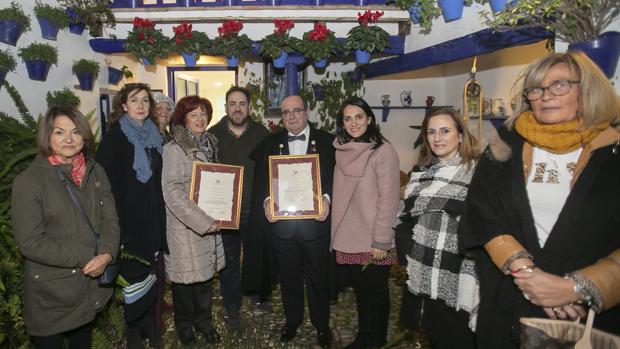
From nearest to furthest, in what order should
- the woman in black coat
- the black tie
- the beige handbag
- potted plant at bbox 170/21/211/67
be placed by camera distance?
the beige handbag < the woman in black coat < the black tie < potted plant at bbox 170/21/211/67

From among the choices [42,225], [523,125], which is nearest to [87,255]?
[42,225]

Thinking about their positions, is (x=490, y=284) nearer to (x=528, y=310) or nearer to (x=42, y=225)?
(x=528, y=310)

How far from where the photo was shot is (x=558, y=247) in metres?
1.54

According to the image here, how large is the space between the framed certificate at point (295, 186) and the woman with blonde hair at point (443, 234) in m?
0.80

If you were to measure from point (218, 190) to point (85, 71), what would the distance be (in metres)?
2.78

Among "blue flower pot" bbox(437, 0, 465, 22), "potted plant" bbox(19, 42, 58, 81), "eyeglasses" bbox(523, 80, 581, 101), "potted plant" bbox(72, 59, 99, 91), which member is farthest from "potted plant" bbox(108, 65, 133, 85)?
Answer: "eyeglasses" bbox(523, 80, 581, 101)

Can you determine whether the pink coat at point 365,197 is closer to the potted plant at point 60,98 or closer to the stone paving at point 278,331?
the stone paving at point 278,331

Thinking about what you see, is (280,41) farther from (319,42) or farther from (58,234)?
(58,234)

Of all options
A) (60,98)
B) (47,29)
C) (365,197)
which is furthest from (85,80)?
(365,197)

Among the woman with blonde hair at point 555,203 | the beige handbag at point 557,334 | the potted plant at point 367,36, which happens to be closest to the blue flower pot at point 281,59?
the potted plant at point 367,36

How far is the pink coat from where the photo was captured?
271cm

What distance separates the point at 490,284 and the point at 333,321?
222cm

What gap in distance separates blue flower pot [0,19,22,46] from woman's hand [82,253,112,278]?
8.28 ft

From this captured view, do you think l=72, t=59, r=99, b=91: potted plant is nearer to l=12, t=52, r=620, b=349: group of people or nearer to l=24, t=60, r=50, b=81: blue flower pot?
l=24, t=60, r=50, b=81: blue flower pot
